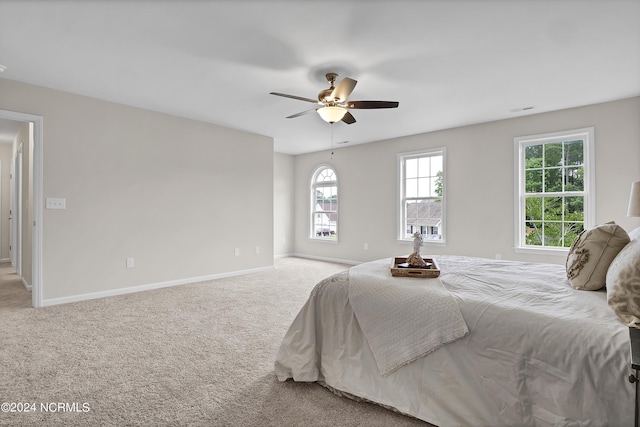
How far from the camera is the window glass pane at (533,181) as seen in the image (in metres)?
4.57

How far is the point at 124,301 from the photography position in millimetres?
3881

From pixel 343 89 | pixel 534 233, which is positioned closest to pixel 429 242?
pixel 534 233

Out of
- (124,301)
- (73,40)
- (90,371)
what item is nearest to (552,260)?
(90,371)

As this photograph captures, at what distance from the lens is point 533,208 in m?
4.61

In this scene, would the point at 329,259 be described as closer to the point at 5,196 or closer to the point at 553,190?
the point at 553,190

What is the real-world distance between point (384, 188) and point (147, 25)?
458cm

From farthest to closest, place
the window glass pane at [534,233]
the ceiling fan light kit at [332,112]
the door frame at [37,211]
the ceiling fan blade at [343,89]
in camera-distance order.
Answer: the window glass pane at [534,233] → the door frame at [37,211] → the ceiling fan light kit at [332,112] → the ceiling fan blade at [343,89]

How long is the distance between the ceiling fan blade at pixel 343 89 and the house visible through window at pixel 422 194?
2969 mm

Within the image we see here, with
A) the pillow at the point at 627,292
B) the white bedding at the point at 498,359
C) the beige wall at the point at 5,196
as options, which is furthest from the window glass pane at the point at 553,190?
the beige wall at the point at 5,196

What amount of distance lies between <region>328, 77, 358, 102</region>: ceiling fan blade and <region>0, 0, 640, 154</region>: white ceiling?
10.1 inches

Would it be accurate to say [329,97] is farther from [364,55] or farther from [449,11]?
[449,11]

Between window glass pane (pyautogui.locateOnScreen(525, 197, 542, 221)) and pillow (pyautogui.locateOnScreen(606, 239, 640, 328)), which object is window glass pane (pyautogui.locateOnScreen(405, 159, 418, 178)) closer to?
window glass pane (pyautogui.locateOnScreen(525, 197, 542, 221))

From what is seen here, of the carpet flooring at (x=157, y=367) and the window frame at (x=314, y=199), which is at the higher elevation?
the window frame at (x=314, y=199)

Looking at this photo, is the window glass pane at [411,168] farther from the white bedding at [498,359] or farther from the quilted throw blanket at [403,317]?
the quilted throw blanket at [403,317]
